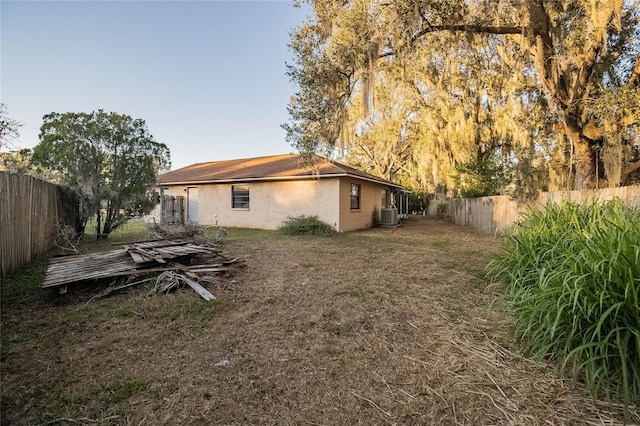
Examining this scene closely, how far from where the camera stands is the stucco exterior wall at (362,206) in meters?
Answer: 13.4

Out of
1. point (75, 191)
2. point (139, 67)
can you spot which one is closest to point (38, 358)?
point (75, 191)

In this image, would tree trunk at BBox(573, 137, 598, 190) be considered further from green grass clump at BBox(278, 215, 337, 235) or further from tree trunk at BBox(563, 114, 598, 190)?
green grass clump at BBox(278, 215, 337, 235)

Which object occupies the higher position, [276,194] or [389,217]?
[276,194]

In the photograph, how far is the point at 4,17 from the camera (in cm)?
378

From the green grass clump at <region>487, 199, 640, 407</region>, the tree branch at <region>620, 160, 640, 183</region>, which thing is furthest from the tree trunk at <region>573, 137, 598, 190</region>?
the green grass clump at <region>487, 199, 640, 407</region>

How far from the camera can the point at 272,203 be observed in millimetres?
14578

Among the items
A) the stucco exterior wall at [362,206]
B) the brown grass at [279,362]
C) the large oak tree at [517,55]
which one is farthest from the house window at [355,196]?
the brown grass at [279,362]

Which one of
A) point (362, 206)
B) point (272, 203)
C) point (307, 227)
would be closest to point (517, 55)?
point (362, 206)

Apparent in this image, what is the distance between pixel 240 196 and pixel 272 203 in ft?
6.54

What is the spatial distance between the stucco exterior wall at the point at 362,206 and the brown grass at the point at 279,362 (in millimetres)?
8578

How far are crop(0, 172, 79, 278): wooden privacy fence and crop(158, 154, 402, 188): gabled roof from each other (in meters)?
4.51

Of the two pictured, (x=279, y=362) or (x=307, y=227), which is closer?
(x=279, y=362)

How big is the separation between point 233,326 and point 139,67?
9.68 m

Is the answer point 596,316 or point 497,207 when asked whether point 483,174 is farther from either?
point 596,316
